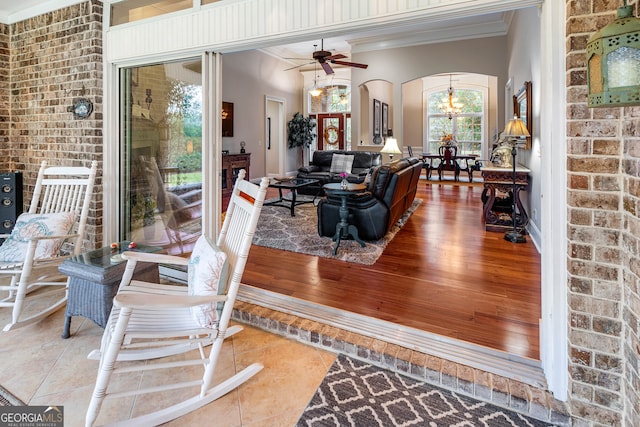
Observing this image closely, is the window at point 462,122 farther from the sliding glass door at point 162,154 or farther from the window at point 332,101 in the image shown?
the sliding glass door at point 162,154

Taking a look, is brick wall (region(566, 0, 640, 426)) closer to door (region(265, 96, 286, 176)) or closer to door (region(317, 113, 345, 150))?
door (region(265, 96, 286, 176))

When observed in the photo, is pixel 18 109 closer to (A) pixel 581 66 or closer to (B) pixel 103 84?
(B) pixel 103 84

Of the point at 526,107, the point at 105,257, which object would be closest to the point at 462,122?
the point at 526,107

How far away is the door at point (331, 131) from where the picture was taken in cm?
1153

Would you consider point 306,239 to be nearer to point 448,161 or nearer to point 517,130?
point 517,130

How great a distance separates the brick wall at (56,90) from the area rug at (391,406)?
290 cm

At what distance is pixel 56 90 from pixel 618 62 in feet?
15.1

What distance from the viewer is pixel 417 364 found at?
1.96 meters

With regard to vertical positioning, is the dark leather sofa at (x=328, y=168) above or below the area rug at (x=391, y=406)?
above

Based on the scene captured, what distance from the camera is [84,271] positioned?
7.29 ft

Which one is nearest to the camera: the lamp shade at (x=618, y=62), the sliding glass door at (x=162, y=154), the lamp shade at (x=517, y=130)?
the lamp shade at (x=618, y=62)

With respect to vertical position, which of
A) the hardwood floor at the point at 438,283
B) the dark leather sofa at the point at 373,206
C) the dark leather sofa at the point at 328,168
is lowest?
the hardwood floor at the point at 438,283

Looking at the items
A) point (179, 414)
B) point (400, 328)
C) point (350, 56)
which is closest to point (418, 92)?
point (350, 56)

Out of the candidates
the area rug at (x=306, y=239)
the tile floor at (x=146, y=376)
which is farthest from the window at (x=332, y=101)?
the tile floor at (x=146, y=376)
